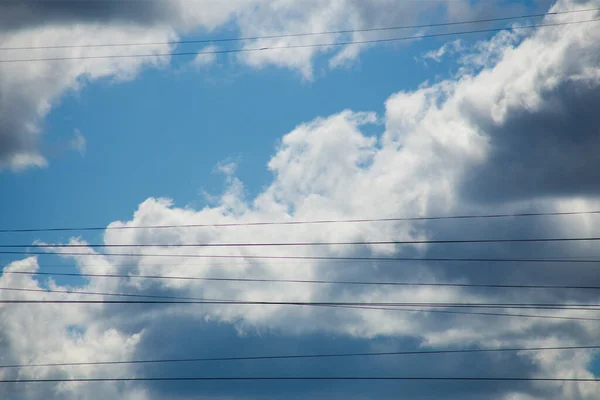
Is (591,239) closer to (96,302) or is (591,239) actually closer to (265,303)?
(265,303)

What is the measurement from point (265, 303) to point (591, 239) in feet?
106

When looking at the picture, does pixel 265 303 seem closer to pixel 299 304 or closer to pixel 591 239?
pixel 299 304

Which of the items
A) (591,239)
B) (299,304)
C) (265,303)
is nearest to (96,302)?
(265,303)

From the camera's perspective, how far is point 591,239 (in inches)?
1378

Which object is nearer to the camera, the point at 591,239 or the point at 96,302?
the point at 591,239

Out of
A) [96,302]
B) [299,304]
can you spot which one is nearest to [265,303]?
[299,304]

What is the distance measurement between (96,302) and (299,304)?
2105 cm

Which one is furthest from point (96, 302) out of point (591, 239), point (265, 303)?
point (591, 239)

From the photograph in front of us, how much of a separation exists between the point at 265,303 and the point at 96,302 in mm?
17801

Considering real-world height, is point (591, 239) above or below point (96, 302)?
above

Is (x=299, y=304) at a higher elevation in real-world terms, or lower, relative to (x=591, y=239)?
lower

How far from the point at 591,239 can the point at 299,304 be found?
29166 millimetres

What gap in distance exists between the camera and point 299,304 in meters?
Answer: 36.4

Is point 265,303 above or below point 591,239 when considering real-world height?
below
